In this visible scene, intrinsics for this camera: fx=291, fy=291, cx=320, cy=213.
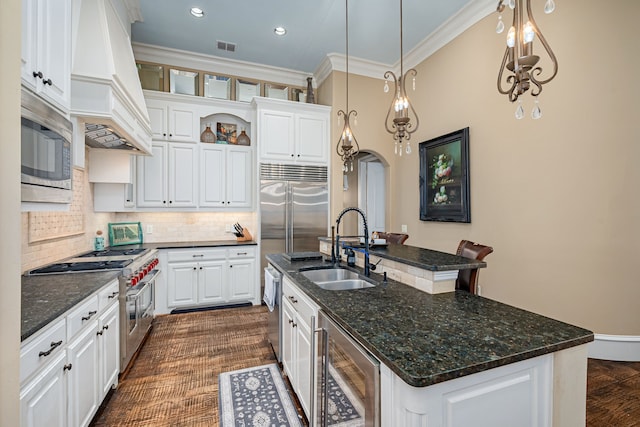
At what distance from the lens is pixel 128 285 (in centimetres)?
239

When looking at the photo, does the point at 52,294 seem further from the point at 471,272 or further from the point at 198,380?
the point at 471,272

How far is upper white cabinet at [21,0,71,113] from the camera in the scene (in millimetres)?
1284

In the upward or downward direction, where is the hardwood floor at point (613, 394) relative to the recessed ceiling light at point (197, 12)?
downward

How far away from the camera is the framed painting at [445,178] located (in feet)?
11.7

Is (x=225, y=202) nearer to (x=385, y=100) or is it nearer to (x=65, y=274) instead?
(x=65, y=274)

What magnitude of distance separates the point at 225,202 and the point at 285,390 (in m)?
2.88

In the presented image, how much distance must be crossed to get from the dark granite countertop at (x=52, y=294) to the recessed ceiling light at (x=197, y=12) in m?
3.08

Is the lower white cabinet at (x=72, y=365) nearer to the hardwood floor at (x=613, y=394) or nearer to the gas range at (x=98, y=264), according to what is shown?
the gas range at (x=98, y=264)

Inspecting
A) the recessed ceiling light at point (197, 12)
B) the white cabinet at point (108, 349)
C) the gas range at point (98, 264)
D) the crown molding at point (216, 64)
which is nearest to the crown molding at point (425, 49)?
the crown molding at point (216, 64)

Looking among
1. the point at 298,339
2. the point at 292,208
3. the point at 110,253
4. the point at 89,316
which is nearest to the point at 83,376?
the point at 89,316

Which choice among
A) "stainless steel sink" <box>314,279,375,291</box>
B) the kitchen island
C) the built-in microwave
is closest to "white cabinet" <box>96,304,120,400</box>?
the built-in microwave

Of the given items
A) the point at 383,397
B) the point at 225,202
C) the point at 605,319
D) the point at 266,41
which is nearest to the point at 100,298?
the point at 383,397

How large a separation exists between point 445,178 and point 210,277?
3465 mm

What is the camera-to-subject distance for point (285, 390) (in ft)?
7.41
